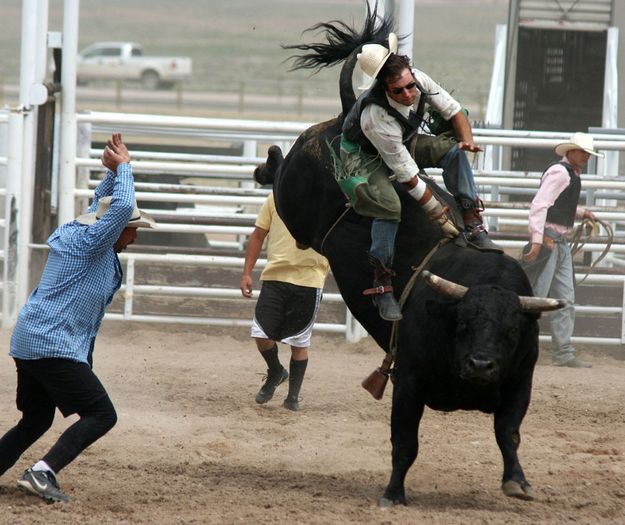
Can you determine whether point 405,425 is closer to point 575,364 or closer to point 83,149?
point 575,364

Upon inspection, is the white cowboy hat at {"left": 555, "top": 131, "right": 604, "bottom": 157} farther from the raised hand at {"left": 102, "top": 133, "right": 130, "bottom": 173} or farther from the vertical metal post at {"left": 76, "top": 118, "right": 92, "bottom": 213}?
the raised hand at {"left": 102, "top": 133, "right": 130, "bottom": 173}

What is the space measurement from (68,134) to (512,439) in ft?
19.0

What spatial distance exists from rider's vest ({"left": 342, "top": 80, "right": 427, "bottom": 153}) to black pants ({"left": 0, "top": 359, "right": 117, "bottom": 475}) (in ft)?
5.83

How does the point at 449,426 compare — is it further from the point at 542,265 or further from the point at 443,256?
the point at 542,265

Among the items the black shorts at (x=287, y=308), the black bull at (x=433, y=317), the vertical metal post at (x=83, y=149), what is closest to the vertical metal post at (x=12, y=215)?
→ the vertical metal post at (x=83, y=149)

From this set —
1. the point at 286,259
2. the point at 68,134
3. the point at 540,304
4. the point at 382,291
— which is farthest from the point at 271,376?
the point at 68,134

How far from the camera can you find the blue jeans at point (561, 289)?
9656 mm

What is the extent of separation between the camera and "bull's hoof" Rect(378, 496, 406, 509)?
538 cm

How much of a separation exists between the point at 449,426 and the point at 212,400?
1.66 m

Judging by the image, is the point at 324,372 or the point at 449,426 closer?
the point at 449,426

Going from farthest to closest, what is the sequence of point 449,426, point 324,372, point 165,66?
1. point 165,66
2. point 324,372
3. point 449,426

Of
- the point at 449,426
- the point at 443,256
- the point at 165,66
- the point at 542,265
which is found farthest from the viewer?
the point at 165,66

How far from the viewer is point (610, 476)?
237 inches

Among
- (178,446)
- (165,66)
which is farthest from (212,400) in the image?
(165,66)
